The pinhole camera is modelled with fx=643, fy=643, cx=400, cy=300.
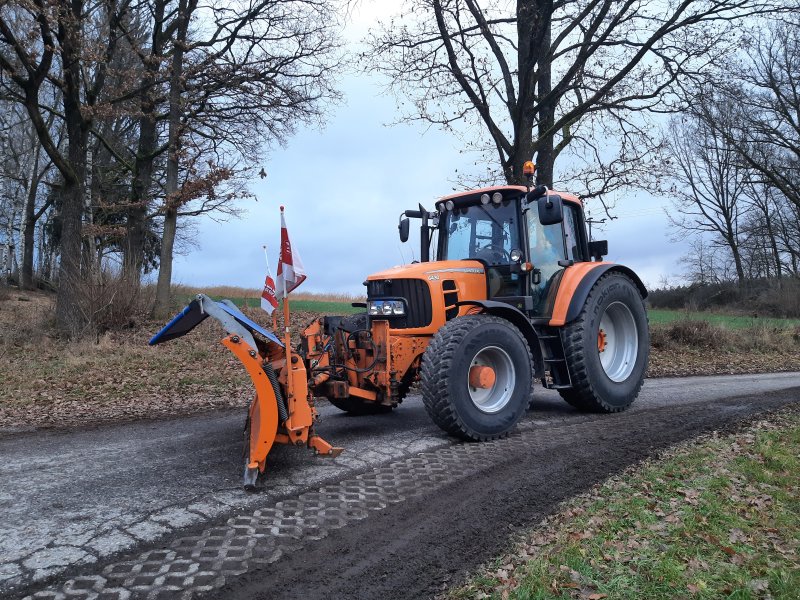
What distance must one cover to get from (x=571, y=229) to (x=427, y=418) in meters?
3.07

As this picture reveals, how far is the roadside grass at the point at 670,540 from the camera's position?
3.42 m

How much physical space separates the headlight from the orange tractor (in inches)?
0.4

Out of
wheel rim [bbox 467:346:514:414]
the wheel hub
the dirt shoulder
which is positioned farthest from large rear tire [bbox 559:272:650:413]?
the wheel hub

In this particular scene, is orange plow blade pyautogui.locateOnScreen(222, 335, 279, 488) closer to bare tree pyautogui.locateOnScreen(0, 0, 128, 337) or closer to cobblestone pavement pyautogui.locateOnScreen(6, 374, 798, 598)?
cobblestone pavement pyautogui.locateOnScreen(6, 374, 798, 598)

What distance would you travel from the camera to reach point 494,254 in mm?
7594

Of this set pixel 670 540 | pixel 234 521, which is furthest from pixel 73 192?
pixel 670 540

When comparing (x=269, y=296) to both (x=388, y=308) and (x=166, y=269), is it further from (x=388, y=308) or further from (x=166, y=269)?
(x=166, y=269)

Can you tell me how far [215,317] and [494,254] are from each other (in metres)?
3.65

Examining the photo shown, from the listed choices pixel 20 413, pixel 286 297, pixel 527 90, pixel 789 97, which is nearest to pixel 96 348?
pixel 20 413

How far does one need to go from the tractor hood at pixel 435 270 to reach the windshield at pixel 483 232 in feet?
0.74

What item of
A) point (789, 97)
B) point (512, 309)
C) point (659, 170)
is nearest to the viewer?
point (512, 309)

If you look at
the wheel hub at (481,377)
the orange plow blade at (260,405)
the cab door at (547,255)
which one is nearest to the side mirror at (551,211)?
the cab door at (547,255)

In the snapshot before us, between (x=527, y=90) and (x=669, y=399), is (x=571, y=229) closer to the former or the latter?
(x=669, y=399)

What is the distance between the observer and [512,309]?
22.3 ft
